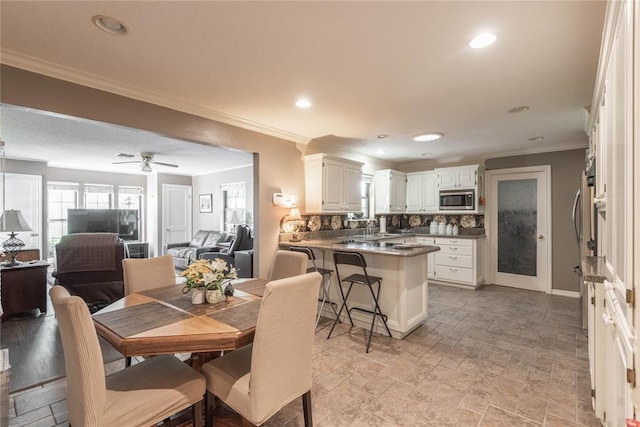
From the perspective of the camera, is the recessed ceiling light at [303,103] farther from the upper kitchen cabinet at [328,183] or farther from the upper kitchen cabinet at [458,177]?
the upper kitchen cabinet at [458,177]

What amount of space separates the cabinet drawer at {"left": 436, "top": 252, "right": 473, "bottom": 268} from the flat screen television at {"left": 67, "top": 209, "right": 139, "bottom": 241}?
25.4ft

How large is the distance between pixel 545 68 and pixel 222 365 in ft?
10.5

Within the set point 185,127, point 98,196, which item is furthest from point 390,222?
point 98,196

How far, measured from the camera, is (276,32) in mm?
1900

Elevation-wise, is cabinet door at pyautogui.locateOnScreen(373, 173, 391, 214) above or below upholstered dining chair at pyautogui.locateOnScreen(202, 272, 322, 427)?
above

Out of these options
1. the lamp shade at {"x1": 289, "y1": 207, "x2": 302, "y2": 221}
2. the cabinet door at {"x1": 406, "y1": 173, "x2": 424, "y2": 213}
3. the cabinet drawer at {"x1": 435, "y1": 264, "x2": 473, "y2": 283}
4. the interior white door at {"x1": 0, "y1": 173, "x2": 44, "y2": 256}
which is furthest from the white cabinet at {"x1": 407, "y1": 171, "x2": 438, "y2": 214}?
the interior white door at {"x1": 0, "y1": 173, "x2": 44, "y2": 256}

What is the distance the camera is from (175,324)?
65.8 inches

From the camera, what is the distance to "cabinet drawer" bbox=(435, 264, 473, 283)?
5.33 meters

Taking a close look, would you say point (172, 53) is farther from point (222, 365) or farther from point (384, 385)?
point (384, 385)

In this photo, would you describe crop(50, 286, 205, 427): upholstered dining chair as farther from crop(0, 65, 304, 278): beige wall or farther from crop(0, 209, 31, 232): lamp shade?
crop(0, 209, 31, 232): lamp shade

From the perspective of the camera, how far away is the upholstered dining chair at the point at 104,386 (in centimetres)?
133

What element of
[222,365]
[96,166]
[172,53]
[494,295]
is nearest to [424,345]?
[222,365]

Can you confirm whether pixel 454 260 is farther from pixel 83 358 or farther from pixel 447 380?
pixel 83 358

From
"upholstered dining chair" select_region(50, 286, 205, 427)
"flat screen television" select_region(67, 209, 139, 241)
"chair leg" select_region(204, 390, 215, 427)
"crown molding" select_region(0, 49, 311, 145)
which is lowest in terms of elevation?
"chair leg" select_region(204, 390, 215, 427)
